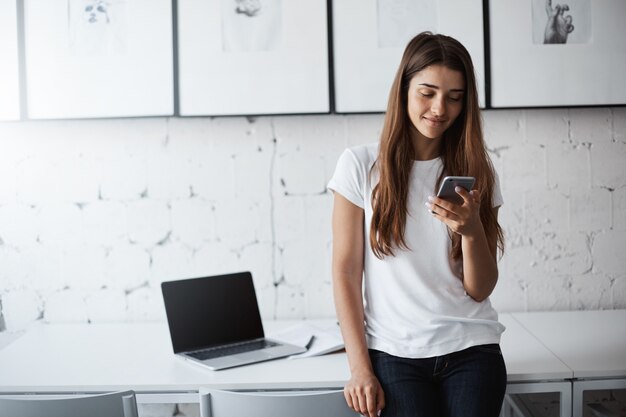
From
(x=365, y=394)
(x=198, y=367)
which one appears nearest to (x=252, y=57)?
(x=198, y=367)

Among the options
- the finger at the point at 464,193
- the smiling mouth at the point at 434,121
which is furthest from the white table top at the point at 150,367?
the smiling mouth at the point at 434,121

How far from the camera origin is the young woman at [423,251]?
1447 mm

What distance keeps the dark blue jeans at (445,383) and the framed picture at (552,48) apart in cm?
90

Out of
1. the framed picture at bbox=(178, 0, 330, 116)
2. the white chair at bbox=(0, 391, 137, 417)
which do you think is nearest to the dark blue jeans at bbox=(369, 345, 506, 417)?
the white chair at bbox=(0, 391, 137, 417)

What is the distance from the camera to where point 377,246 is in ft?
5.01

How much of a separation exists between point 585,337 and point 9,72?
181 cm

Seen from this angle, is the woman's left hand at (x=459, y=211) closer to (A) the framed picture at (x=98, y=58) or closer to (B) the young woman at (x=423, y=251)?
(B) the young woman at (x=423, y=251)

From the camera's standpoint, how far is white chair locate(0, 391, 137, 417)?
1281 millimetres

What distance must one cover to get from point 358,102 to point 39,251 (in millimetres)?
1080

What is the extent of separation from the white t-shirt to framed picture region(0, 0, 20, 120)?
110 centimetres

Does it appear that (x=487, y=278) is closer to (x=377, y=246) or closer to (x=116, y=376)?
(x=377, y=246)

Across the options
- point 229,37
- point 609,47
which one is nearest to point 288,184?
point 229,37

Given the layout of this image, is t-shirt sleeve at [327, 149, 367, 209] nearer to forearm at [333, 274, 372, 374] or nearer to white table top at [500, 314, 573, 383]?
forearm at [333, 274, 372, 374]

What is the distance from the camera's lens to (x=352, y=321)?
1521 mm
